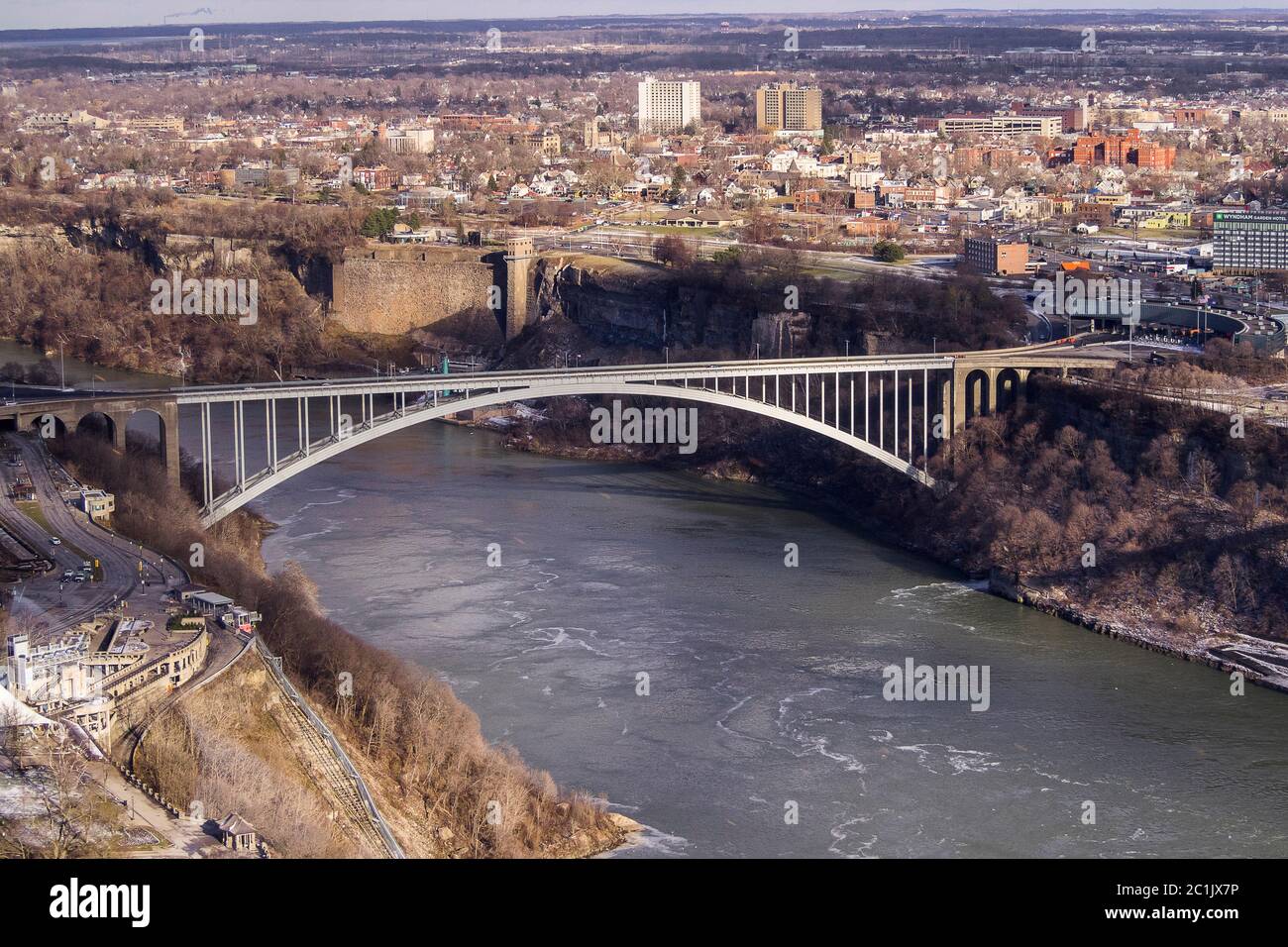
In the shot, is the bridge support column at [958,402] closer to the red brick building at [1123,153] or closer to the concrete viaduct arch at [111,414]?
the concrete viaduct arch at [111,414]

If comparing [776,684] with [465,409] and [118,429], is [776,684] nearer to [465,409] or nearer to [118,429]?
[465,409]

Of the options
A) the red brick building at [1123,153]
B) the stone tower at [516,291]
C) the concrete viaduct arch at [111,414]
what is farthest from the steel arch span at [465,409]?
the red brick building at [1123,153]

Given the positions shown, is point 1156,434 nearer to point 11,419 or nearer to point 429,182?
point 11,419

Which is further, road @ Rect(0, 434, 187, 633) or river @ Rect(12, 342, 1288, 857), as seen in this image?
road @ Rect(0, 434, 187, 633)

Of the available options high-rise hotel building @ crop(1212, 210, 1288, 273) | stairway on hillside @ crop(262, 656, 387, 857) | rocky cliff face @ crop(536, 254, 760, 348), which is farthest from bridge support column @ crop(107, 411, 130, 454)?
high-rise hotel building @ crop(1212, 210, 1288, 273)

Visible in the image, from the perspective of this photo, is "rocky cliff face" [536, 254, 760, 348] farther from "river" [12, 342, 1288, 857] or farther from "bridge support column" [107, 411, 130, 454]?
"bridge support column" [107, 411, 130, 454]

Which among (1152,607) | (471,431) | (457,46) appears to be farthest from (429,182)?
(457,46)
